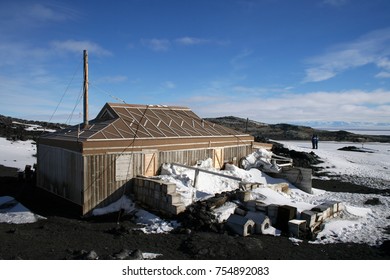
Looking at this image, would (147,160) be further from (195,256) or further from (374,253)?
(374,253)

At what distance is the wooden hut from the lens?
577 inches

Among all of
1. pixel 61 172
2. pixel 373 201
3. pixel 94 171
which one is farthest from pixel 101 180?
pixel 373 201

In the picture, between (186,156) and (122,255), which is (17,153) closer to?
(186,156)

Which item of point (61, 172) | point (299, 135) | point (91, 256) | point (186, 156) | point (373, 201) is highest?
point (299, 135)

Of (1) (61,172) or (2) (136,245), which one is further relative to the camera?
(1) (61,172)

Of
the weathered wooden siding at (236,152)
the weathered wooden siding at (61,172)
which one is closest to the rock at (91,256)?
the weathered wooden siding at (61,172)

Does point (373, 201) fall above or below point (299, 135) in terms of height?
below

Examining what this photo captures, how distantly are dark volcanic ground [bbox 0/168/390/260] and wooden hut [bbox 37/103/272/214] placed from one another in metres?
2.19

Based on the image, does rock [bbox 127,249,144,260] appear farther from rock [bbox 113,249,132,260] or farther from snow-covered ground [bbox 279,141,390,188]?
snow-covered ground [bbox 279,141,390,188]

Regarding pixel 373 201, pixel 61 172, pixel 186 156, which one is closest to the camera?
pixel 61 172

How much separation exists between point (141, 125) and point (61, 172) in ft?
16.3

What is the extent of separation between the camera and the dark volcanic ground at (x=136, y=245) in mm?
9977

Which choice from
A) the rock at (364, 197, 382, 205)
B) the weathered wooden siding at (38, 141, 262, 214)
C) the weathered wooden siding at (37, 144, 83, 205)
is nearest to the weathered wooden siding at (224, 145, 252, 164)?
the weathered wooden siding at (38, 141, 262, 214)

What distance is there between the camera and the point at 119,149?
50.6ft
